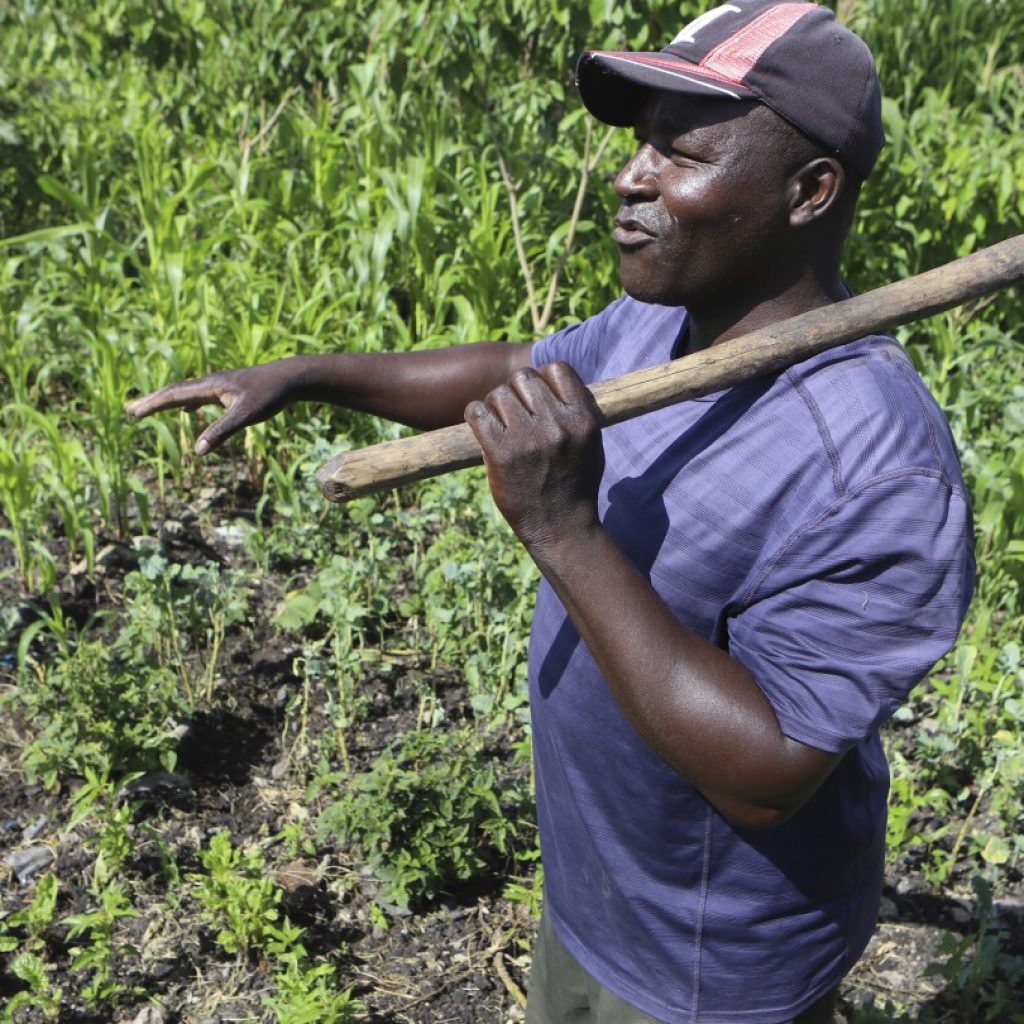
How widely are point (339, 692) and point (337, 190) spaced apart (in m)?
2.22

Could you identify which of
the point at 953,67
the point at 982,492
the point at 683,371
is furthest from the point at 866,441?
the point at 953,67

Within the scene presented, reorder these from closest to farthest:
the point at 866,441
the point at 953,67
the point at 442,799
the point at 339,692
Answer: the point at 866,441 < the point at 442,799 < the point at 339,692 < the point at 953,67

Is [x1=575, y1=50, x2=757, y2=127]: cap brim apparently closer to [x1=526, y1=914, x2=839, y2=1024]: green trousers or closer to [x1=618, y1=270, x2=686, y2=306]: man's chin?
[x1=618, y1=270, x2=686, y2=306]: man's chin

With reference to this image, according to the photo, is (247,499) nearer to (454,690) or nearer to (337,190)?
(454,690)

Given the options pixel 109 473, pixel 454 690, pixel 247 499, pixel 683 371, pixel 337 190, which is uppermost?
pixel 683 371

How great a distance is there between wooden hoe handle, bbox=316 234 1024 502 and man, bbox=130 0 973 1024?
28 millimetres

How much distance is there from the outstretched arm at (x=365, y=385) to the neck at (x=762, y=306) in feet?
1.81

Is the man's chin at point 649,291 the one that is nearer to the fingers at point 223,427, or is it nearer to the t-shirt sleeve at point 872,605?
the t-shirt sleeve at point 872,605

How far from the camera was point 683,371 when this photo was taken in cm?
145

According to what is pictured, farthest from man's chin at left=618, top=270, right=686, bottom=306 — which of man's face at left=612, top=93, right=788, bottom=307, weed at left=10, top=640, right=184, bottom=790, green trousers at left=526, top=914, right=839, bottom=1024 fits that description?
weed at left=10, top=640, right=184, bottom=790

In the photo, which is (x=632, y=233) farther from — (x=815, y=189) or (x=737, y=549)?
(x=737, y=549)

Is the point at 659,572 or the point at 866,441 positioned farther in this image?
the point at 659,572

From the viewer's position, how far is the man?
51.6 inches

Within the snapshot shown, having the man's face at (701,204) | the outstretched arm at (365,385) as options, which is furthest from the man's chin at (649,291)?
the outstretched arm at (365,385)
